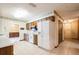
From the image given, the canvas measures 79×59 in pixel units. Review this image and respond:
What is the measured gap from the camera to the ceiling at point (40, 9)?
1.31 m

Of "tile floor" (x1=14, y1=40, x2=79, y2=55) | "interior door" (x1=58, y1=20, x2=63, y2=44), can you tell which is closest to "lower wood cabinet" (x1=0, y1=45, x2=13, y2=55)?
"tile floor" (x1=14, y1=40, x2=79, y2=55)

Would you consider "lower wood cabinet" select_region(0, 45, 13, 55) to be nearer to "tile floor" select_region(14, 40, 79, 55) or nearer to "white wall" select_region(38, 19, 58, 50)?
"tile floor" select_region(14, 40, 79, 55)

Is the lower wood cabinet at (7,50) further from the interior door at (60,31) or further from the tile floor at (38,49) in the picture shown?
the interior door at (60,31)

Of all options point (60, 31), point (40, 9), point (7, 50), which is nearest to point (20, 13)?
point (40, 9)

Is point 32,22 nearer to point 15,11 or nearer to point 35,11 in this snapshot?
point 35,11

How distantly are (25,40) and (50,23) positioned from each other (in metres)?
0.61

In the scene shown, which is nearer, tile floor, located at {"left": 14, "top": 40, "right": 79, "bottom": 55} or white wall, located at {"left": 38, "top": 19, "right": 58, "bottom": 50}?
tile floor, located at {"left": 14, "top": 40, "right": 79, "bottom": 55}

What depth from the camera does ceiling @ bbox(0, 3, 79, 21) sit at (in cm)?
131

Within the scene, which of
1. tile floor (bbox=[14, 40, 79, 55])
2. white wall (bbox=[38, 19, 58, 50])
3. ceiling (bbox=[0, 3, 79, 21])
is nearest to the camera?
ceiling (bbox=[0, 3, 79, 21])

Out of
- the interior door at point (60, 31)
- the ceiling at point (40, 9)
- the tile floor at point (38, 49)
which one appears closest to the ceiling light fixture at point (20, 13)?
the ceiling at point (40, 9)

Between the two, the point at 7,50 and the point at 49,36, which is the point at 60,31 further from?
the point at 7,50

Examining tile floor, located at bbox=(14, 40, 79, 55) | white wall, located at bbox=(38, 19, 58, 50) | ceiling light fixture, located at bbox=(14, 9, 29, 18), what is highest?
ceiling light fixture, located at bbox=(14, 9, 29, 18)

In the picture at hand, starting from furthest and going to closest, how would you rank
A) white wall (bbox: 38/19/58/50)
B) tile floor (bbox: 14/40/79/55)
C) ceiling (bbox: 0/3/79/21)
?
white wall (bbox: 38/19/58/50) < tile floor (bbox: 14/40/79/55) < ceiling (bbox: 0/3/79/21)

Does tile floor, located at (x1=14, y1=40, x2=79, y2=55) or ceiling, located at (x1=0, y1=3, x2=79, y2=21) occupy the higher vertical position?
ceiling, located at (x1=0, y1=3, x2=79, y2=21)
